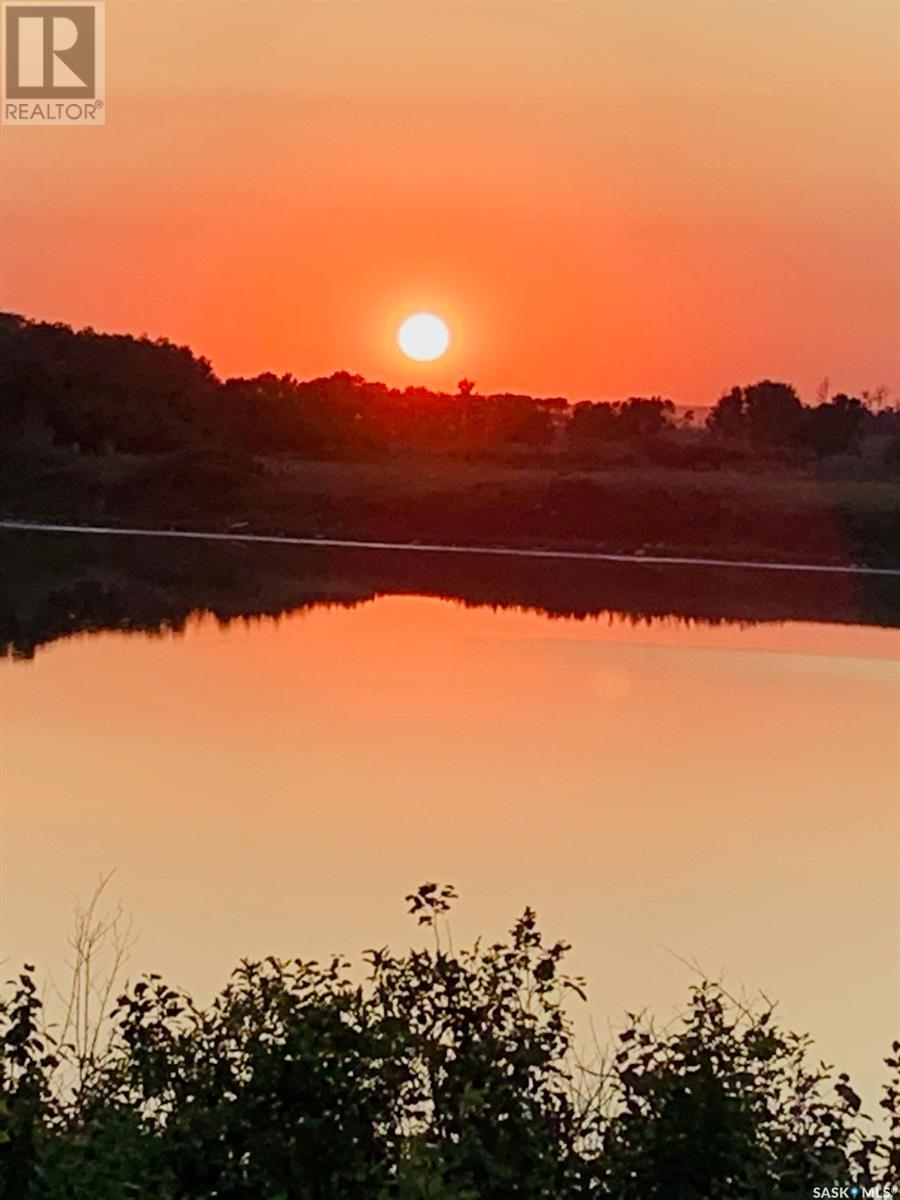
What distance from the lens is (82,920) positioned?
4.41 metres

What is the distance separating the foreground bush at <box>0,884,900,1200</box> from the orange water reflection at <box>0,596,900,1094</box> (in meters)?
1.34

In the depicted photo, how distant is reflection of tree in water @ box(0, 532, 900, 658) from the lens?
13.7 m

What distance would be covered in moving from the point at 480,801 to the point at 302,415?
589 inches

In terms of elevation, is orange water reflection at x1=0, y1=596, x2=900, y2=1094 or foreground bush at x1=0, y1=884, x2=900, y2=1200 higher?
foreground bush at x1=0, y1=884, x2=900, y2=1200

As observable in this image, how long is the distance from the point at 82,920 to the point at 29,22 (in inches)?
110

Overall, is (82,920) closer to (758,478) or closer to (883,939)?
(883,939)

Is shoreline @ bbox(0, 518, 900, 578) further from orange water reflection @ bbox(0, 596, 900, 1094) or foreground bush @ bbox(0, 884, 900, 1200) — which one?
foreground bush @ bbox(0, 884, 900, 1200)

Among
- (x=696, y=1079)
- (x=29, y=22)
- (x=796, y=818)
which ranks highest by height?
(x=29, y=22)

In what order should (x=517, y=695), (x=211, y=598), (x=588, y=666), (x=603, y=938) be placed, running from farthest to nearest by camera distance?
1. (x=211, y=598)
2. (x=588, y=666)
3. (x=517, y=695)
4. (x=603, y=938)

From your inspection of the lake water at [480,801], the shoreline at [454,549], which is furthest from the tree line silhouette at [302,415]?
the lake water at [480,801]

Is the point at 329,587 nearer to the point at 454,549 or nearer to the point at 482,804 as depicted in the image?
the point at 454,549

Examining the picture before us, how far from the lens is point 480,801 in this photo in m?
7.24

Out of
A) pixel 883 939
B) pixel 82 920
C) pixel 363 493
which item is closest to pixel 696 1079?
pixel 82 920

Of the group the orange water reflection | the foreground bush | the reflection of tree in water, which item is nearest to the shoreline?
the reflection of tree in water
